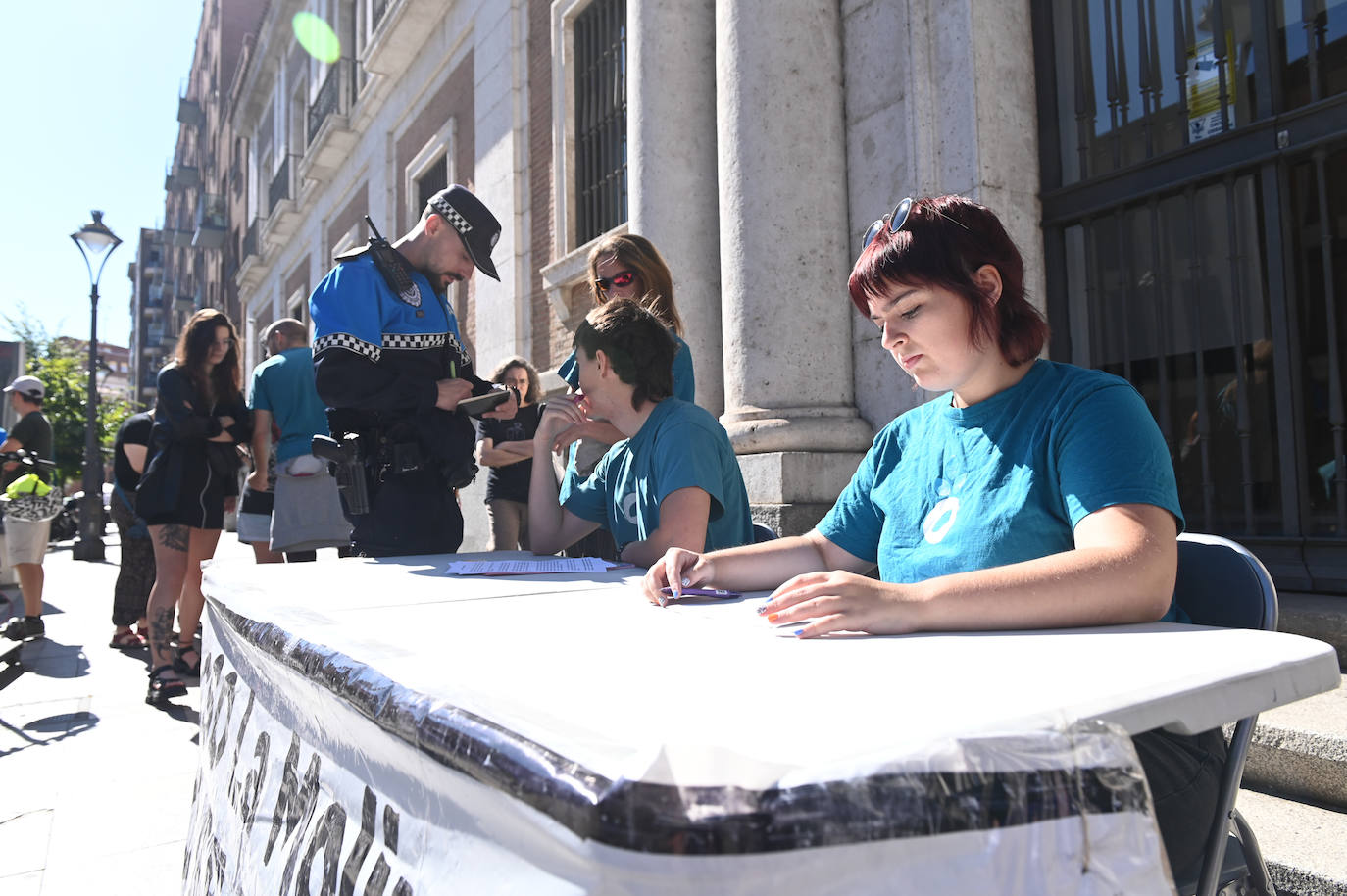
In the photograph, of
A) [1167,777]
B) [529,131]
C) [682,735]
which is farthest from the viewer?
[529,131]

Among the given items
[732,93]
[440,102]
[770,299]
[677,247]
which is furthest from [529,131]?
[770,299]

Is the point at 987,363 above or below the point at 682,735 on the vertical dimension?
above

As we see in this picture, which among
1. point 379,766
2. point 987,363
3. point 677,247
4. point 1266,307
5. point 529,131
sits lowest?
point 379,766

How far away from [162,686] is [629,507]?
9.71 ft

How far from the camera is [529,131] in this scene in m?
8.97

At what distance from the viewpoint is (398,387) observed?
2674 mm

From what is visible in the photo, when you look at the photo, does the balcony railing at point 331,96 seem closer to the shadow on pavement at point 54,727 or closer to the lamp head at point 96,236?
the lamp head at point 96,236

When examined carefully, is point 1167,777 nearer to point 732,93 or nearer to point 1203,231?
point 1203,231

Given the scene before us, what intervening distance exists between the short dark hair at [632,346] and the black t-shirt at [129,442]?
3683 mm

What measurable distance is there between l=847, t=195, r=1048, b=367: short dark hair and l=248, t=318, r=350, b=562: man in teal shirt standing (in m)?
2.77

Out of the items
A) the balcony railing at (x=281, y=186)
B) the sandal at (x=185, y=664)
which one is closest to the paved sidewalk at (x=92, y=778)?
the sandal at (x=185, y=664)

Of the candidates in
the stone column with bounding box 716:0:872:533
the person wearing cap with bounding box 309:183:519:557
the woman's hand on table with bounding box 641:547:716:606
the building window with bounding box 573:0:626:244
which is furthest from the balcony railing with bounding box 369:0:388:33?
the woman's hand on table with bounding box 641:547:716:606

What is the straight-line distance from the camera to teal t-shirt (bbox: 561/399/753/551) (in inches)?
88.1

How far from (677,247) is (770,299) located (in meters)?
1.27
